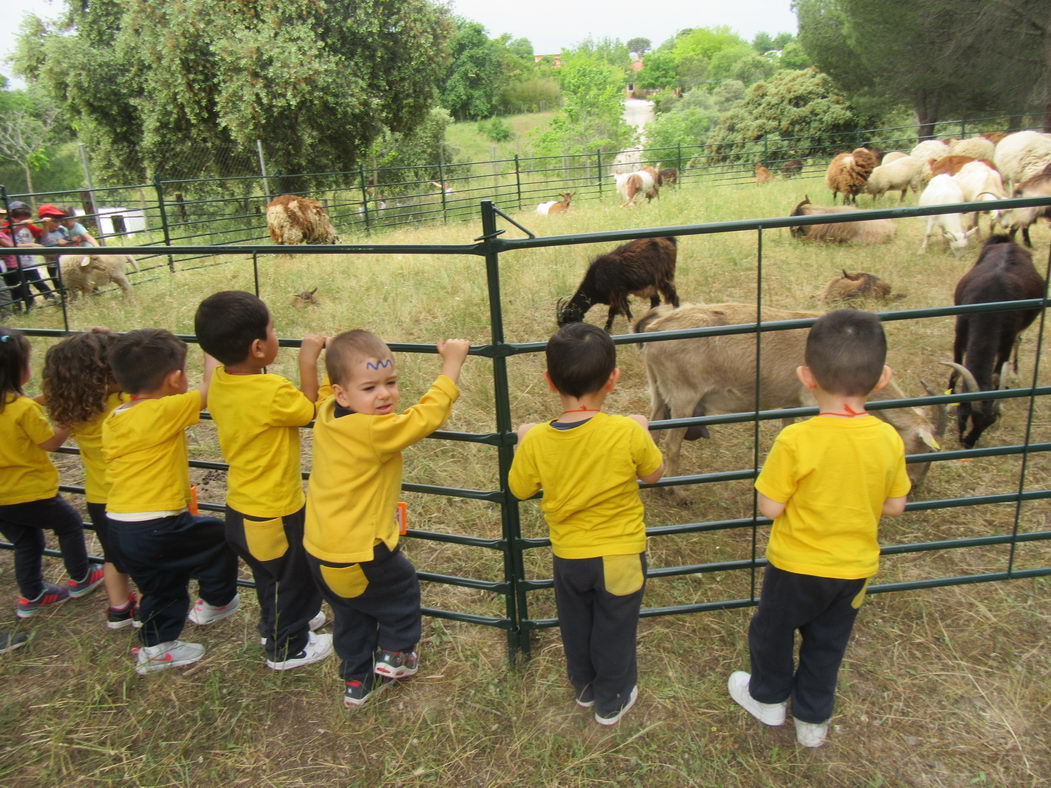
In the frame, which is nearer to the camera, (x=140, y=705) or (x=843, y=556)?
(x=843, y=556)

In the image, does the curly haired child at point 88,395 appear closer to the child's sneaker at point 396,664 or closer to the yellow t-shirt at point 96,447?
the yellow t-shirt at point 96,447

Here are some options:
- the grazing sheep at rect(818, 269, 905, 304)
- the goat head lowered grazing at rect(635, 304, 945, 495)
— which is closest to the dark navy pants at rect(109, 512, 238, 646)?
the goat head lowered grazing at rect(635, 304, 945, 495)

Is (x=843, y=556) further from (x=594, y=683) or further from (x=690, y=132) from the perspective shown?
(x=690, y=132)

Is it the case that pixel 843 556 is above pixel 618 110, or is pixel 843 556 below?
below

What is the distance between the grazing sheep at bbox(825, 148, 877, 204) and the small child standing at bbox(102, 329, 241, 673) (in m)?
15.0

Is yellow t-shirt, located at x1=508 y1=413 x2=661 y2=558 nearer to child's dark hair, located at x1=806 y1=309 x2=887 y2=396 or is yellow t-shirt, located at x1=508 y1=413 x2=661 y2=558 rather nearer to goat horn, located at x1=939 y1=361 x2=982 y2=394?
child's dark hair, located at x1=806 y1=309 x2=887 y2=396

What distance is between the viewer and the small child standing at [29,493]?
2953mm

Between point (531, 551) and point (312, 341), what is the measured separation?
190cm

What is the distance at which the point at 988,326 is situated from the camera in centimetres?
462

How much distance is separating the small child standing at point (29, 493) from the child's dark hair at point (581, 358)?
2.24 meters

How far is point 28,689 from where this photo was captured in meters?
2.93

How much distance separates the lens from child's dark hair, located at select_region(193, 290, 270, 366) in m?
2.42

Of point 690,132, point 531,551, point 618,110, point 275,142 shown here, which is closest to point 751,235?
point 531,551

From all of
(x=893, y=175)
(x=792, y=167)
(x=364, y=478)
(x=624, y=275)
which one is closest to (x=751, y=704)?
(x=364, y=478)
